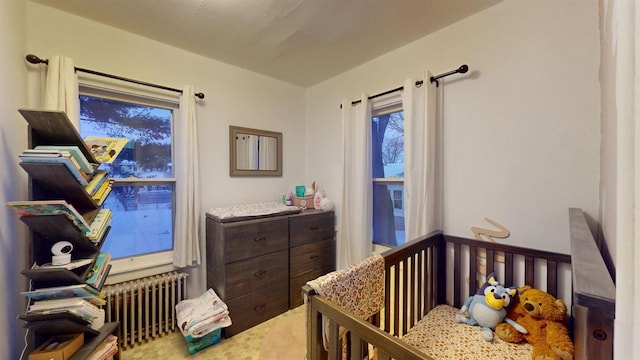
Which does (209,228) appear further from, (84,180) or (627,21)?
(627,21)

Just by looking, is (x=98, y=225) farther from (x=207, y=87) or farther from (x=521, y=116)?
(x=521, y=116)

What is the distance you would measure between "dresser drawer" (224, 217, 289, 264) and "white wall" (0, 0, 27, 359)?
1125 mm

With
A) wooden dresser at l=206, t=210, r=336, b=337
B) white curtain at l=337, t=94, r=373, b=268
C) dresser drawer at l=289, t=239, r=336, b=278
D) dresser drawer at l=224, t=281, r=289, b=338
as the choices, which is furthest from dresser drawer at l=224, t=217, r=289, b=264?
white curtain at l=337, t=94, r=373, b=268

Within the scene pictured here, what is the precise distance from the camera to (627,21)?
0.33 meters

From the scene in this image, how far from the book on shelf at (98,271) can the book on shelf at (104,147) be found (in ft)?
1.97

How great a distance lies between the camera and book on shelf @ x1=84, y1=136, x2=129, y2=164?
145 centimetres

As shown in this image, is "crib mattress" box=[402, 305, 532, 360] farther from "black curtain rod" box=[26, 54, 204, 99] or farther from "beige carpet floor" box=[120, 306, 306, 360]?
"black curtain rod" box=[26, 54, 204, 99]

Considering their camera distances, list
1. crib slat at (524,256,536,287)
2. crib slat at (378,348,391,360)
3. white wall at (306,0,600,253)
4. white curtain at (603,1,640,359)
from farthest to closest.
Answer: crib slat at (524,256,536,287) → white wall at (306,0,600,253) → crib slat at (378,348,391,360) → white curtain at (603,1,640,359)

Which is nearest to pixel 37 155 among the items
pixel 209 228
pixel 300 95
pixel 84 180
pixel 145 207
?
pixel 84 180

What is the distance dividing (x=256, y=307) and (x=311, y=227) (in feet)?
2.92

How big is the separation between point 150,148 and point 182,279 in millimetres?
1222

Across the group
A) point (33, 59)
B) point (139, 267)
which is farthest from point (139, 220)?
point (33, 59)

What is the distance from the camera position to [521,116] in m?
1.49

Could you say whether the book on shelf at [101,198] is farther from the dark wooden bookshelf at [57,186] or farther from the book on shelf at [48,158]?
the book on shelf at [48,158]
